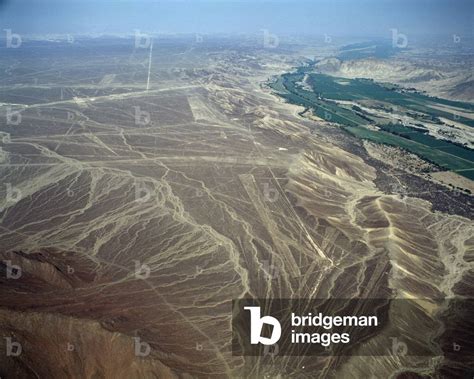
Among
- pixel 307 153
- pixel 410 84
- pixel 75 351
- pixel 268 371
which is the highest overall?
pixel 410 84

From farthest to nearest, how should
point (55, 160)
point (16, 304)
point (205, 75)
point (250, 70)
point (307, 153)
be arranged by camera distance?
1. point (250, 70)
2. point (205, 75)
3. point (307, 153)
4. point (55, 160)
5. point (16, 304)

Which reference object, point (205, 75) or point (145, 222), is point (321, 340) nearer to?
point (145, 222)

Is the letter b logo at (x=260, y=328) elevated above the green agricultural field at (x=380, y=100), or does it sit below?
below

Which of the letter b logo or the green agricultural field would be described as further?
the green agricultural field

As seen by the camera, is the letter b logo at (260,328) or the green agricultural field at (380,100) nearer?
the letter b logo at (260,328)

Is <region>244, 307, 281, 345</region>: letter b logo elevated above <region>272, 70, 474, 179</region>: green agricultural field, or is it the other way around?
<region>272, 70, 474, 179</region>: green agricultural field

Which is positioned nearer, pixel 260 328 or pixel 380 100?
pixel 260 328

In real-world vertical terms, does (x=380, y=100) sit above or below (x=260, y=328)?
above

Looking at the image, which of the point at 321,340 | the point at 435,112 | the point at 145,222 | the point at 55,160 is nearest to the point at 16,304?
the point at 145,222
